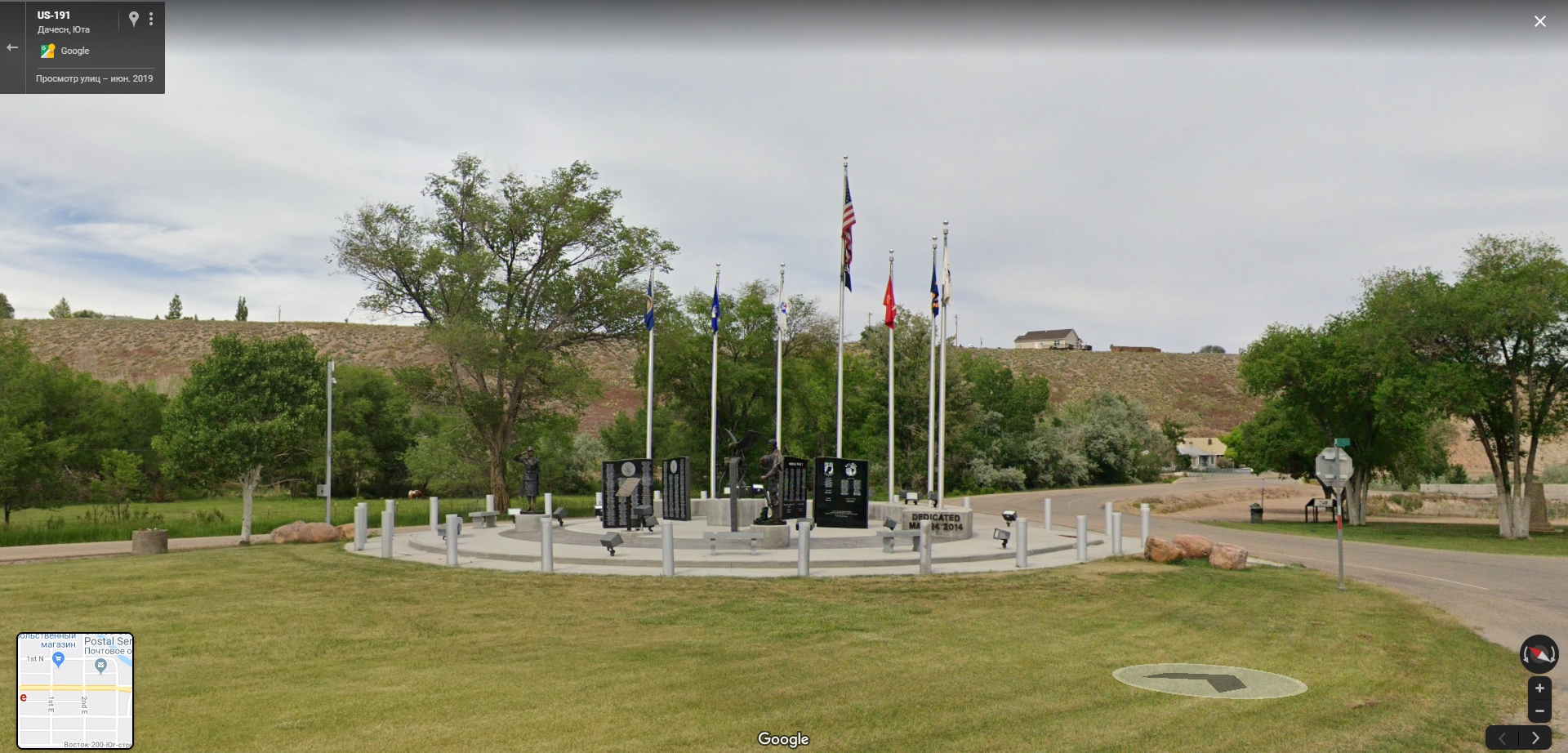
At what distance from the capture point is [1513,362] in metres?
31.5

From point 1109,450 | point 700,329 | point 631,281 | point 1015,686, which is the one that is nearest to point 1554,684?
point 1015,686

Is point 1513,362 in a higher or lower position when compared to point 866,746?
higher

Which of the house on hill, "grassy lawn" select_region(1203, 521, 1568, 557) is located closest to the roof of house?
the house on hill

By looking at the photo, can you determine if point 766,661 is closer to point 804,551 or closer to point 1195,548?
point 804,551

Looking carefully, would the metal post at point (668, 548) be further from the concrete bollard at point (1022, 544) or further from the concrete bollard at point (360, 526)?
the concrete bollard at point (360, 526)

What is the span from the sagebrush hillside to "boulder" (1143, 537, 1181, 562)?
5480cm

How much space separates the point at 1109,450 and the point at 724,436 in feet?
113

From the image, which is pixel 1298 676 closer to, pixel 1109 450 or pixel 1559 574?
pixel 1559 574

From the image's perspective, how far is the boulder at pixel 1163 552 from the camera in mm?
20125

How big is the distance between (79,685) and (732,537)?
17173mm

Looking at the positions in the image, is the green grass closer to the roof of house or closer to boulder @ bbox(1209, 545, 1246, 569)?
boulder @ bbox(1209, 545, 1246, 569)

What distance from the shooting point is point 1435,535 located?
32.8 m

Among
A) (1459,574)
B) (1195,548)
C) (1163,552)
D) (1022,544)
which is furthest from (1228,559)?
(1459,574)

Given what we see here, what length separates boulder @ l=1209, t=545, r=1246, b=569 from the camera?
19219 millimetres
